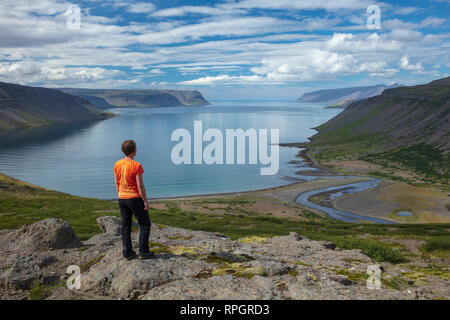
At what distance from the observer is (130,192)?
10547 mm

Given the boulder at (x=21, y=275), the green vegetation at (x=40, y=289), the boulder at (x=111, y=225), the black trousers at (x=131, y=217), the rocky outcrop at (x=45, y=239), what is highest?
the black trousers at (x=131, y=217)

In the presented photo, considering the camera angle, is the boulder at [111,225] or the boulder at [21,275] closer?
the boulder at [21,275]

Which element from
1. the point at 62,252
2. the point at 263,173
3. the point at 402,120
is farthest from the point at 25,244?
the point at 402,120

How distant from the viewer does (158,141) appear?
621ft

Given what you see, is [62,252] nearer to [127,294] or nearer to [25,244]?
[25,244]

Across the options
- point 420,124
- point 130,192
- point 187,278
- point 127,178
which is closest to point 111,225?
point 130,192

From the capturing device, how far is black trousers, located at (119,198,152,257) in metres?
10.6

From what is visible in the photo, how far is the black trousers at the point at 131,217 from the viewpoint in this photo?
10.6 meters

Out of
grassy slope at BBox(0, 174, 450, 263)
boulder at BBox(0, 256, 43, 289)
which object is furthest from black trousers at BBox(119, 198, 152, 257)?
grassy slope at BBox(0, 174, 450, 263)

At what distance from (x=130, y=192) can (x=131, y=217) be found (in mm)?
830
